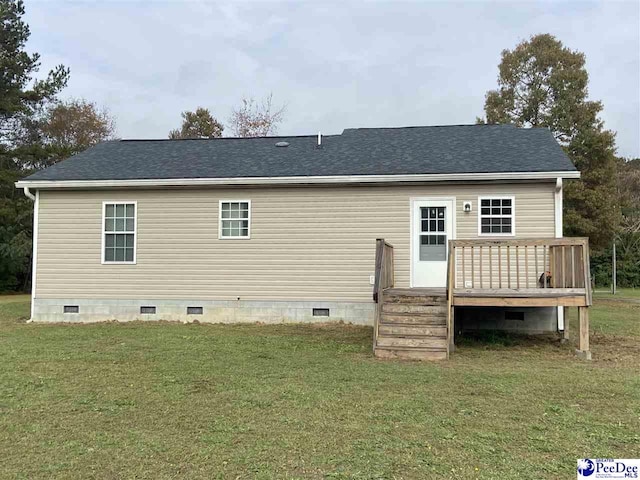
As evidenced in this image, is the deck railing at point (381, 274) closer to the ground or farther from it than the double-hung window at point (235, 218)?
closer to the ground

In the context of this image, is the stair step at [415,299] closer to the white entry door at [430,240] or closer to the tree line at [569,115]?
the white entry door at [430,240]

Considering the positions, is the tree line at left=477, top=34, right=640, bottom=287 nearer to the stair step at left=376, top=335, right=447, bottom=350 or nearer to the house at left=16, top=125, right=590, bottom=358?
the house at left=16, top=125, right=590, bottom=358

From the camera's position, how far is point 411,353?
7141mm

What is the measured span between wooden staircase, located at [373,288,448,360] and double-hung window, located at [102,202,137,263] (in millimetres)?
5774

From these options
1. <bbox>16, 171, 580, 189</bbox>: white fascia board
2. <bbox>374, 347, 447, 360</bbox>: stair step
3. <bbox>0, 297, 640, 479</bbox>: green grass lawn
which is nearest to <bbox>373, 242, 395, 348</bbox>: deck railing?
<bbox>374, 347, 447, 360</bbox>: stair step

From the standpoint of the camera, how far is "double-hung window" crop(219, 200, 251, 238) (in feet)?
35.1

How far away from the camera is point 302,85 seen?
82.7ft

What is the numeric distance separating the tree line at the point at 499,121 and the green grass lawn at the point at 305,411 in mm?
13509

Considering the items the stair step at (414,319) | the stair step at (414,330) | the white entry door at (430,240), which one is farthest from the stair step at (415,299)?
the white entry door at (430,240)

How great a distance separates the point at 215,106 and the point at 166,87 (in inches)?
186

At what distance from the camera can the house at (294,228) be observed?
9680 mm

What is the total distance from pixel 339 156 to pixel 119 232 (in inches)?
202
